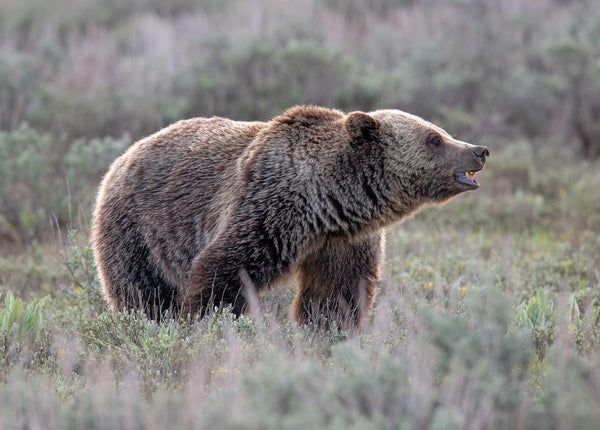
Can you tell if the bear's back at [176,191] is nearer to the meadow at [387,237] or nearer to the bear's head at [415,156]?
the meadow at [387,237]

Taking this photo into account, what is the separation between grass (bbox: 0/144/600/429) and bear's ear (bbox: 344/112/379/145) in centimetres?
120

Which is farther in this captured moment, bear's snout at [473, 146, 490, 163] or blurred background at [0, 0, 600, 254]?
blurred background at [0, 0, 600, 254]

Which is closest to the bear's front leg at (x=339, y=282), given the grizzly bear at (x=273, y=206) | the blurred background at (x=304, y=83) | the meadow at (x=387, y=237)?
the grizzly bear at (x=273, y=206)

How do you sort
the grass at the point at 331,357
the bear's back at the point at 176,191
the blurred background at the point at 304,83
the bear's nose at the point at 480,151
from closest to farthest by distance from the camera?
the grass at the point at 331,357
the bear's nose at the point at 480,151
the bear's back at the point at 176,191
the blurred background at the point at 304,83

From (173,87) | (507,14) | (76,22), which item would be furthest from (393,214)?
(76,22)

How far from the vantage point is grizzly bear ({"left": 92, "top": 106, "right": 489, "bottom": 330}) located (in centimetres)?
451

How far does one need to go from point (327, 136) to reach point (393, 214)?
2.39 ft

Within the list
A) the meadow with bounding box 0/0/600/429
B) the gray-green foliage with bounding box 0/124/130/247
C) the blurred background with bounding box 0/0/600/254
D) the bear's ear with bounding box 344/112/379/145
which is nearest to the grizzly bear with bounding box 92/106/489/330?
the bear's ear with bounding box 344/112/379/145

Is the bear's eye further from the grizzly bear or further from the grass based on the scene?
the grass

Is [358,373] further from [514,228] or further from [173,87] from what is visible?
[173,87]

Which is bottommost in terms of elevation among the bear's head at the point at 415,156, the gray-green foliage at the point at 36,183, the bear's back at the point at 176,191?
the gray-green foliage at the point at 36,183

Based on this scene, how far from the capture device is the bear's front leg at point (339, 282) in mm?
4812

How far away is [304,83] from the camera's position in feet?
39.8

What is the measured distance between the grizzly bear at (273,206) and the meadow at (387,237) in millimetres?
286
